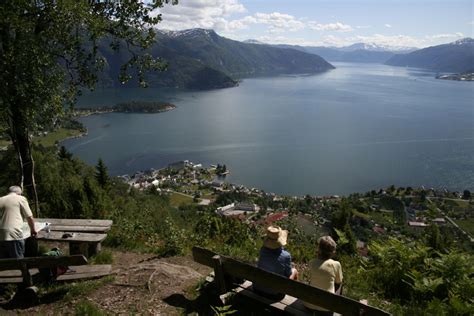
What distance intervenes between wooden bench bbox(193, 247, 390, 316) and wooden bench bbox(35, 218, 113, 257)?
6.29 ft

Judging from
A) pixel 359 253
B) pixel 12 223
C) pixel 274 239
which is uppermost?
pixel 12 223

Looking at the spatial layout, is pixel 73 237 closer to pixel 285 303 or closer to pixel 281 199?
pixel 285 303

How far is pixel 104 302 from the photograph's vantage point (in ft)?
15.8

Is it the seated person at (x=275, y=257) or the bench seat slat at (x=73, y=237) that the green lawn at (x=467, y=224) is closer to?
the seated person at (x=275, y=257)

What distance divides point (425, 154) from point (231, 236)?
2955 inches

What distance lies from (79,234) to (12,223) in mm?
1064

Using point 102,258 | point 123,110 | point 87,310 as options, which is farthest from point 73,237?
point 123,110

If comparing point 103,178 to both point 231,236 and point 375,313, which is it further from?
point 375,313

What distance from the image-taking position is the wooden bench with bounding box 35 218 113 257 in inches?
231

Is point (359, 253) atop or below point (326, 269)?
below

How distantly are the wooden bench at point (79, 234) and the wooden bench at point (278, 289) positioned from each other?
1.92 metres

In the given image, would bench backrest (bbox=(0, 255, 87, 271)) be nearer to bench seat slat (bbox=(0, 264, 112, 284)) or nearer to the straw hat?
bench seat slat (bbox=(0, 264, 112, 284))

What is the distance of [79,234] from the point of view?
607cm

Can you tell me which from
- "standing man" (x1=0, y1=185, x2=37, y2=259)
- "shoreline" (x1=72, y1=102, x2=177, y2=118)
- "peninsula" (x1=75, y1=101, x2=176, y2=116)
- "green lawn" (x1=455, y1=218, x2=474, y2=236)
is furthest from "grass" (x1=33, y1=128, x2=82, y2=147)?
"standing man" (x1=0, y1=185, x2=37, y2=259)
